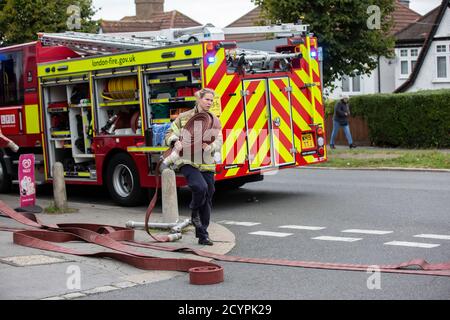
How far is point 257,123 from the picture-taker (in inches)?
553

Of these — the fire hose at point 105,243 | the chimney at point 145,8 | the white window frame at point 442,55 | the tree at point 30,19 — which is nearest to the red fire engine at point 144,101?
the fire hose at point 105,243

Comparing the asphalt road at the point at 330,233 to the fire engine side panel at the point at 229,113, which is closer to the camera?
the asphalt road at the point at 330,233

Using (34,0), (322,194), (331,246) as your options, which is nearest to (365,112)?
(34,0)

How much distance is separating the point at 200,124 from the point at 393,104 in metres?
17.2

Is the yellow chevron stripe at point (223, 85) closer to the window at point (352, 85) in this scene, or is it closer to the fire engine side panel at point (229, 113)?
the fire engine side panel at point (229, 113)

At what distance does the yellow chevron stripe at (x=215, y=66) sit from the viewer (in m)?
13.1

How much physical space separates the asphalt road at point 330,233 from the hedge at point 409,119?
6114mm

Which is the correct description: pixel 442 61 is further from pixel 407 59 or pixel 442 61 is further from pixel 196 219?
pixel 196 219

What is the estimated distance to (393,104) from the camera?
86.3 feet

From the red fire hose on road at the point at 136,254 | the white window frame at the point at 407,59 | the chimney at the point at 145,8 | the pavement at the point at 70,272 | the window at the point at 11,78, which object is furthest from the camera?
the chimney at the point at 145,8

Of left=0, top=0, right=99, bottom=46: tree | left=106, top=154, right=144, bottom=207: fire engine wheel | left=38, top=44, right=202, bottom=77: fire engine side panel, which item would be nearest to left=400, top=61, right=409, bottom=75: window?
left=0, top=0, right=99, bottom=46: tree

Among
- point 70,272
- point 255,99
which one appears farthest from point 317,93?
point 70,272
